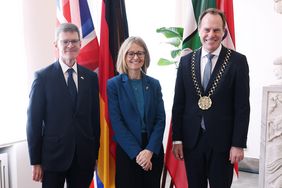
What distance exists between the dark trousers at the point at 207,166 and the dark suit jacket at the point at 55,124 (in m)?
0.61

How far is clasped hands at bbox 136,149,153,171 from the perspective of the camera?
1755 millimetres

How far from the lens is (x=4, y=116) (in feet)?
7.51

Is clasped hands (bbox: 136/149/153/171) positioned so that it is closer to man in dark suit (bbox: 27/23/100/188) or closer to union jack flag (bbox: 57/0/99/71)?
man in dark suit (bbox: 27/23/100/188)

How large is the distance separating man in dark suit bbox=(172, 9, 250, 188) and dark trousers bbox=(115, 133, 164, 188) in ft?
0.66

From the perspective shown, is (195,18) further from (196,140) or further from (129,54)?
(196,140)

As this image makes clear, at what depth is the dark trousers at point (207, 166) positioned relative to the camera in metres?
1.72

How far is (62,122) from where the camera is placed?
5.37 feet

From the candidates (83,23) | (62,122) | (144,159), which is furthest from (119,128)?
(83,23)

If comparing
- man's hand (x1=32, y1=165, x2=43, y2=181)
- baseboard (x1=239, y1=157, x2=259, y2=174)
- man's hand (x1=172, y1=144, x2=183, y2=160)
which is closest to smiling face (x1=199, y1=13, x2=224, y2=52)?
man's hand (x1=172, y1=144, x2=183, y2=160)

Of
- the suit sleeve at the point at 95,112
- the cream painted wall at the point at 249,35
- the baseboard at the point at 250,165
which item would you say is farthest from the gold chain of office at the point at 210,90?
the baseboard at the point at 250,165

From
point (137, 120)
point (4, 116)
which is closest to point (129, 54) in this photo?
point (137, 120)

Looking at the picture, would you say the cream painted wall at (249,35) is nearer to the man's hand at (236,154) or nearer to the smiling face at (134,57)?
the smiling face at (134,57)

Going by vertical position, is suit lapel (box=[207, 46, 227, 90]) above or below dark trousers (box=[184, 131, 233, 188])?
above

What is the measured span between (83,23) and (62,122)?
91 centimetres
